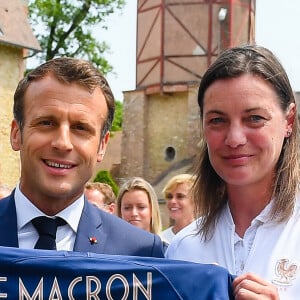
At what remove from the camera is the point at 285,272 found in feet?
10.8

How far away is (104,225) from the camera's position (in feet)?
12.7

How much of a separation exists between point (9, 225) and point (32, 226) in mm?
108

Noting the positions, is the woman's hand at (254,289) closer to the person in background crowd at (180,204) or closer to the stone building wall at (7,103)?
the person in background crowd at (180,204)

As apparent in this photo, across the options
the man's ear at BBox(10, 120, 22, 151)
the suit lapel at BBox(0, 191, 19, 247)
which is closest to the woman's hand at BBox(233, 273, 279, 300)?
the suit lapel at BBox(0, 191, 19, 247)

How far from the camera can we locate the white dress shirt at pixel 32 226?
3602 mm

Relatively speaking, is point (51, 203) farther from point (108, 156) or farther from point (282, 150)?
point (108, 156)

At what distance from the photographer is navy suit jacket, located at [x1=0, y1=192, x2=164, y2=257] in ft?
11.8

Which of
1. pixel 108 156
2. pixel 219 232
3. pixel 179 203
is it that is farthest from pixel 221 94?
pixel 108 156

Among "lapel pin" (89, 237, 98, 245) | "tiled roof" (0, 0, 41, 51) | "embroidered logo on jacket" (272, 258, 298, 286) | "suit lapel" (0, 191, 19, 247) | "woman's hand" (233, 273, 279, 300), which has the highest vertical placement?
"tiled roof" (0, 0, 41, 51)

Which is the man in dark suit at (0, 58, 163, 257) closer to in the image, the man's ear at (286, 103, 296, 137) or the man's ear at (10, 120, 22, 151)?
the man's ear at (10, 120, 22, 151)

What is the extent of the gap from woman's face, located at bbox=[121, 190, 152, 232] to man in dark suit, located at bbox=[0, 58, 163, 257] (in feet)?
11.5

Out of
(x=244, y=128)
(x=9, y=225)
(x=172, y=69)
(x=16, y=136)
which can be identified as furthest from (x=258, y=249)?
(x=172, y=69)

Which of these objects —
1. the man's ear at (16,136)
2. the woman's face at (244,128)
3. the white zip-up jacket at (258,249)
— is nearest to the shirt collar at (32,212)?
the man's ear at (16,136)

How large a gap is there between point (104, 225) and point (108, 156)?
39.1m
